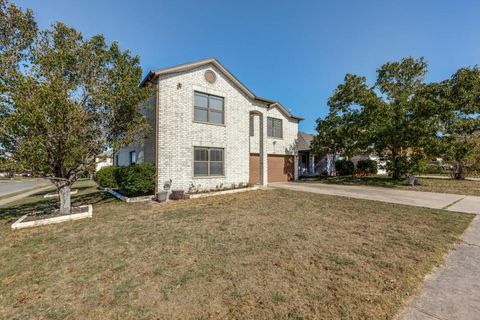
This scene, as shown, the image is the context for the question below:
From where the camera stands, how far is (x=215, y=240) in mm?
5305

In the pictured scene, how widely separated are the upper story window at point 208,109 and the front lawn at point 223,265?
647 centimetres

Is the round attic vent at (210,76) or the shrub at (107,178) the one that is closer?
the round attic vent at (210,76)

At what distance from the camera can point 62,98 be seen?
6621 millimetres

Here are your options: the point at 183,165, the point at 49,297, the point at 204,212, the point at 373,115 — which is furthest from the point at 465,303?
the point at 373,115

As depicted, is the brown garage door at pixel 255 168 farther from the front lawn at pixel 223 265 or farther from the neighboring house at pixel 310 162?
the front lawn at pixel 223 265

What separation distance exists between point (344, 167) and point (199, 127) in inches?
792

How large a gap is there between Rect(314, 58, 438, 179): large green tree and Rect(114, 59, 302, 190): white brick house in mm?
8531

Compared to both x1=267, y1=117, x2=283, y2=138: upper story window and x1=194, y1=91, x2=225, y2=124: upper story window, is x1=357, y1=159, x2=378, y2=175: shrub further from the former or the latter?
x1=194, y1=91, x2=225, y2=124: upper story window

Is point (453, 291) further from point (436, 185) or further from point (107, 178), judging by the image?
point (436, 185)

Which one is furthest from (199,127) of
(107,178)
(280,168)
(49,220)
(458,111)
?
(458,111)

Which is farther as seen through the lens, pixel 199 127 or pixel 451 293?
pixel 199 127

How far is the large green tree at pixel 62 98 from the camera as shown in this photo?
6.50m

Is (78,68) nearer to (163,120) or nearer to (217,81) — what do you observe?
(163,120)

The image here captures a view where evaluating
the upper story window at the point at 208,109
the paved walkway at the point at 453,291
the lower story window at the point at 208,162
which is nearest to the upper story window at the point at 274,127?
the upper story window at the point at 208,109
